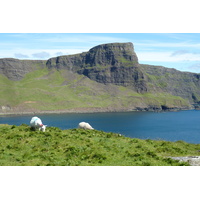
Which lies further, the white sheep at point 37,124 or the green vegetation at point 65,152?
the white sheep at point 37,124

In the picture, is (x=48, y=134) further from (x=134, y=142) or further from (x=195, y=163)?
(x=195, y=163)

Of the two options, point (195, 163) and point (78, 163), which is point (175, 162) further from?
point (78, 163)

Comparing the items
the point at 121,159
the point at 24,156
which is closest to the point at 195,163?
the point at 121,159

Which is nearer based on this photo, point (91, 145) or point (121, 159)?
point (121, 159)

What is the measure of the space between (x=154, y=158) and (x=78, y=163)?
6.03m

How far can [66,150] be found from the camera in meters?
21.4

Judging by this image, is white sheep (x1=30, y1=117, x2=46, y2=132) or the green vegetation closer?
the green vegetation

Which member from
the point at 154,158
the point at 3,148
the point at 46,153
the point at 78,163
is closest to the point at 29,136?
the point at 3,148

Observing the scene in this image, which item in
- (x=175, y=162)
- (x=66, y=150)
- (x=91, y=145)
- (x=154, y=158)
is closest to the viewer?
(x=175, y=162)

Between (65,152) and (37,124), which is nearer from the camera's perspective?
(65,152)

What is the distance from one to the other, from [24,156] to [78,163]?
4640 mm

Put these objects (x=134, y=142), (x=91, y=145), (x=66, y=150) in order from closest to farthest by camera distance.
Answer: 1. (x=66, y=150)
2. (x=91, y=145)
3. (x=134, y=142)

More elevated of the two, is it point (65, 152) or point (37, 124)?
point (37, 124)

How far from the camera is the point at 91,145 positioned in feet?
78.4
